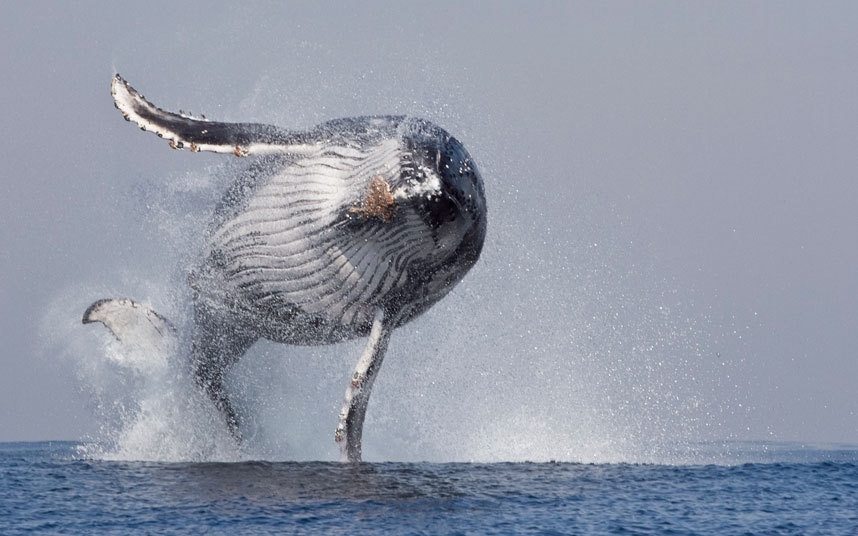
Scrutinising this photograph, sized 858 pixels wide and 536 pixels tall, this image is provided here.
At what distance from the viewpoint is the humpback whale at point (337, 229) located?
16.3m

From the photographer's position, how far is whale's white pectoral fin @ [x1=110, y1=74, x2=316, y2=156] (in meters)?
17.8

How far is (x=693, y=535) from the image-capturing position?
1359 centimetres

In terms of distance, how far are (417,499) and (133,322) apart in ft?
28.3

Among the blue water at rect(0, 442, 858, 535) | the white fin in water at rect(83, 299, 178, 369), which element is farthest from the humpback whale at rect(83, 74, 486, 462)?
the blue water at rect(0, 442, 858, 535)

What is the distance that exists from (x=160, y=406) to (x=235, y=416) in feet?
4.39

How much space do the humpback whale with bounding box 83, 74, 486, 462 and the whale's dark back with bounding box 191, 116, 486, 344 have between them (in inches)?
0.8

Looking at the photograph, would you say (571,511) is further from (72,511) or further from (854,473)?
(854,473)

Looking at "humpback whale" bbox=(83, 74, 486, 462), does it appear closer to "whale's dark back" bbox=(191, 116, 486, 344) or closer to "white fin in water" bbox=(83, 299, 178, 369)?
"whale's dark back" bbox=(191, 116, 486, 344)

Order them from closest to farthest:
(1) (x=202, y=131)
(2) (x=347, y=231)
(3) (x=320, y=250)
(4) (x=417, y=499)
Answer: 1. (4) (x=417, y=499)
2. (2) (x=347, y=231)
3. (3) (x=320, y=250)
4. (1) (x=202, y=131)

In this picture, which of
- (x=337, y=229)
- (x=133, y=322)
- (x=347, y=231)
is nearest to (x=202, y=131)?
(x=337, y=229)

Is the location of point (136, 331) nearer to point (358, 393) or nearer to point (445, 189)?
point (358, 393)

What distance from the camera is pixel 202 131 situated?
60.2ft

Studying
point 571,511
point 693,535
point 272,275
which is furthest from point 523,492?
point 272,275

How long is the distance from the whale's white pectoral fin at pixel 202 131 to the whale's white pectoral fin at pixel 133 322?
14.0 ft
